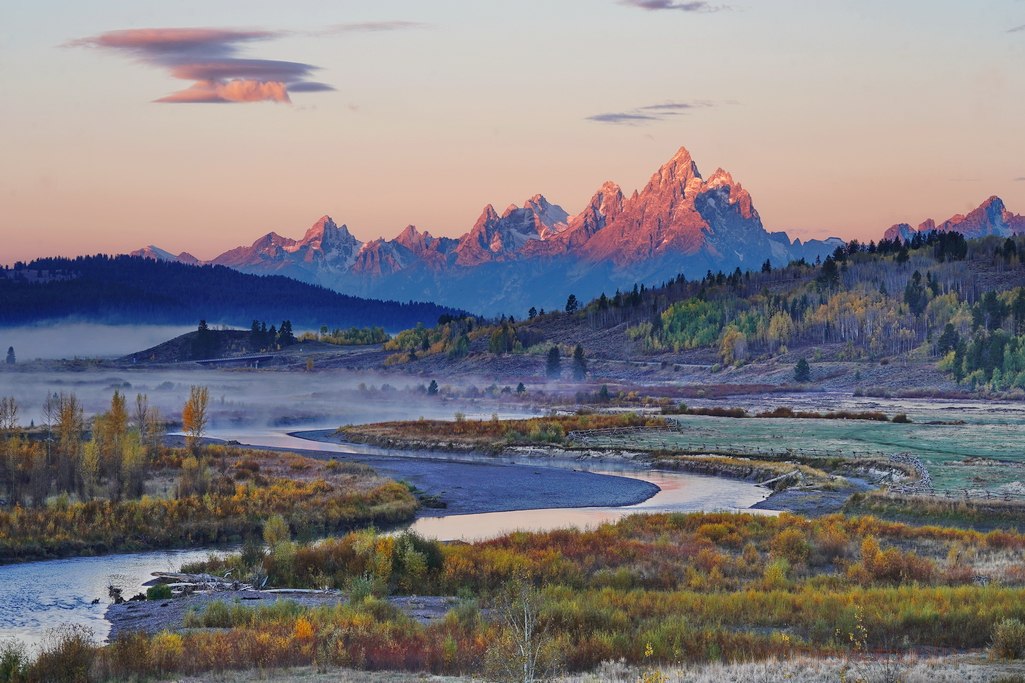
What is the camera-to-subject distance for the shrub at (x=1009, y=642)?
23.2 meters

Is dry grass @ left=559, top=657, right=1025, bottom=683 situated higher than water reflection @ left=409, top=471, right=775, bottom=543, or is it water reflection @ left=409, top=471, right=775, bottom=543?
dry grass @ left=559, top=657, right=1025, bottom=683

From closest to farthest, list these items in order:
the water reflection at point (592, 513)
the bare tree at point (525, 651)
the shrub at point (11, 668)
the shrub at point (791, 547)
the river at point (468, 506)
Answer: the bare tree at point (525, 651) < the shrub at point (11, 668) < the river at point (468, 506) < the shrub at point (791, 547) < the water reflection at point (592, 513)

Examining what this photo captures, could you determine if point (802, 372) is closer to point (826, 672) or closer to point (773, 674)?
point (826, 672)

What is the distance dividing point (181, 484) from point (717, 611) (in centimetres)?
3075

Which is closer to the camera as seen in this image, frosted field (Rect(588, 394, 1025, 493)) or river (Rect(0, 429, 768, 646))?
river (Rect(0, 429, 768, 646))

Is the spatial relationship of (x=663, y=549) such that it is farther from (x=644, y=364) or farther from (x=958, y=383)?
(x=644, y=364)

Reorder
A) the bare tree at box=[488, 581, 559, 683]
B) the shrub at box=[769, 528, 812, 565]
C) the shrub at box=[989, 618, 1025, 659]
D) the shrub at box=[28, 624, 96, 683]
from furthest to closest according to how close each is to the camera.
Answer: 1. the shrub at box=[769, 528, 812, 565]
2. the shrub at box=[989, 618, 1025, 659]
3. the shrub at box=[28, 624, 96, 683]
4. the bare tree at box=[488, 581, 559, 683]

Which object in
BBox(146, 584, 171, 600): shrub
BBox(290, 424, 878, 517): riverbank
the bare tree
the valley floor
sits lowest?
BBox(290, 424, 878, 517): riverbank

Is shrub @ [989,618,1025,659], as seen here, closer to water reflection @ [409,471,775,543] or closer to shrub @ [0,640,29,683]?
shrub @ [0,640,29,683]

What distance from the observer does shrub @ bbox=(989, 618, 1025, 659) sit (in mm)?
23219

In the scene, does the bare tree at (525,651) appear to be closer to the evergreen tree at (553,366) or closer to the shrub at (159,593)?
the shrub at (159,593)

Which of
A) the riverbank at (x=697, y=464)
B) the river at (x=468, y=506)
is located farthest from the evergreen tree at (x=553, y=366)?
the river at (x=468, y=506)

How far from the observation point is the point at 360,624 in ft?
85.7

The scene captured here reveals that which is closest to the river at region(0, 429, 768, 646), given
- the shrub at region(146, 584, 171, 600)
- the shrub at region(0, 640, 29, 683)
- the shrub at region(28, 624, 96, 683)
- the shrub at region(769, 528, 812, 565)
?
the shrub at region(146, 584, 171, 600)
